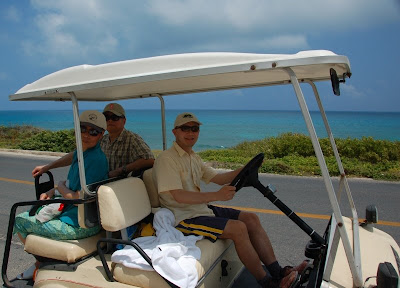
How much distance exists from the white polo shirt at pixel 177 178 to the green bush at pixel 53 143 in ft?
41.5

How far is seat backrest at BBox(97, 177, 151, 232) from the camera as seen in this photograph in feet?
8.43

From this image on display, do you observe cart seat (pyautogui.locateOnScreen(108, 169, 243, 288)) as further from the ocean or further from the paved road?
the ocean

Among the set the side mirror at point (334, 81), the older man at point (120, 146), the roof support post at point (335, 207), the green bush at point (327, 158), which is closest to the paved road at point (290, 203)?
the green bush at point (327, 158)

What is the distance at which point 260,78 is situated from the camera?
2.95 m

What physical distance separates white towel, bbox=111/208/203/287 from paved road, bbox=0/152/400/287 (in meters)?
1.56

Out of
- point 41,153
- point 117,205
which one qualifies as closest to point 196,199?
point 117,205

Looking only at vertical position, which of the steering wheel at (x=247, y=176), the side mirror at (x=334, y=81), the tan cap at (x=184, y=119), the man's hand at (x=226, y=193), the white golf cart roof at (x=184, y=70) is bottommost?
the man's hand at (x=226, y=193)

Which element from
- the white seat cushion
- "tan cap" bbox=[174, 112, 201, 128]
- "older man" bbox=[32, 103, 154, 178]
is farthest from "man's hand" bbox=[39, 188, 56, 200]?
"tan cap" bbox=[174, 112, 201, 128]

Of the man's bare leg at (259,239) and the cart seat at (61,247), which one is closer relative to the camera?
the cart seat at (61,247)

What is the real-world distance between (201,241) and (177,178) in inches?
21.3

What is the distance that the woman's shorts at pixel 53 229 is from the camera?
9.08ft

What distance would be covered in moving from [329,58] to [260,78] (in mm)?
1056

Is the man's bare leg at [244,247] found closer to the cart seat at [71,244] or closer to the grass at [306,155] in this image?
the cart seat at [71,244]

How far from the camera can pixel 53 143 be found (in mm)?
15359
